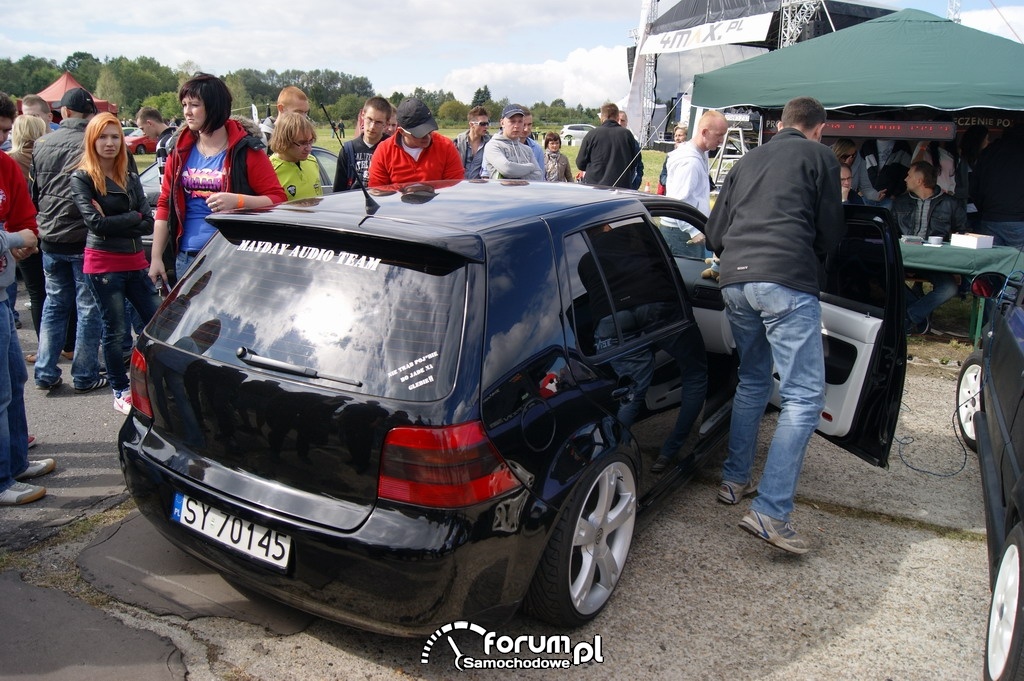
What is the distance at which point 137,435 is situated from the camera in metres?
2.64

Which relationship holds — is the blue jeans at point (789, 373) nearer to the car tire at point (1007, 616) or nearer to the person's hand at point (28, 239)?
the car tire at point (1007, 616)

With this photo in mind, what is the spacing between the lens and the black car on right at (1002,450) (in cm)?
233

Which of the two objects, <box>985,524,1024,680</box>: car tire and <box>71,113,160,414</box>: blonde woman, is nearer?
<box>985,524,1024,680</box>: car tire

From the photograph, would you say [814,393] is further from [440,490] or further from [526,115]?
[526,115]

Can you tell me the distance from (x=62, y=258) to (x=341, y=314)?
3.66 m

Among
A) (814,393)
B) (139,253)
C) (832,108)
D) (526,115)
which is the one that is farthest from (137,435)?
(832,108)

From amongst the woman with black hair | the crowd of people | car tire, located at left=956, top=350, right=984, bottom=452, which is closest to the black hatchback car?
the crowd of people

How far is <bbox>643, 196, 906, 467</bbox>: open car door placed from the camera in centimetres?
340

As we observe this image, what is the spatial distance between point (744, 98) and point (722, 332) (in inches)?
220

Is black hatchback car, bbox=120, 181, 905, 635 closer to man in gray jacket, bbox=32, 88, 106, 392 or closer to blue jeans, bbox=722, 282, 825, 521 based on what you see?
blue jeans, bbox=722, 282, 825, 521

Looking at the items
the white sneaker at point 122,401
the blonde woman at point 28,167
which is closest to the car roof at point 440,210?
the white sneaker at point 122,401

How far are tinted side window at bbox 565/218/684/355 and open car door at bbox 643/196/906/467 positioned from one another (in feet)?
1.04

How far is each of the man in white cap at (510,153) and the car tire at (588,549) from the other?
12.7 ft

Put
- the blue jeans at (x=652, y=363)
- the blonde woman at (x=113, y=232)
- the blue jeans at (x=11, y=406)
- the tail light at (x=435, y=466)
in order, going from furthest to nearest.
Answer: the blonde woman at (x=113, y=232) → the blue jeans at (x=11, y=406) → the blue jeans at (x=652, y=363) → the tail light at (x=435, y=466)
